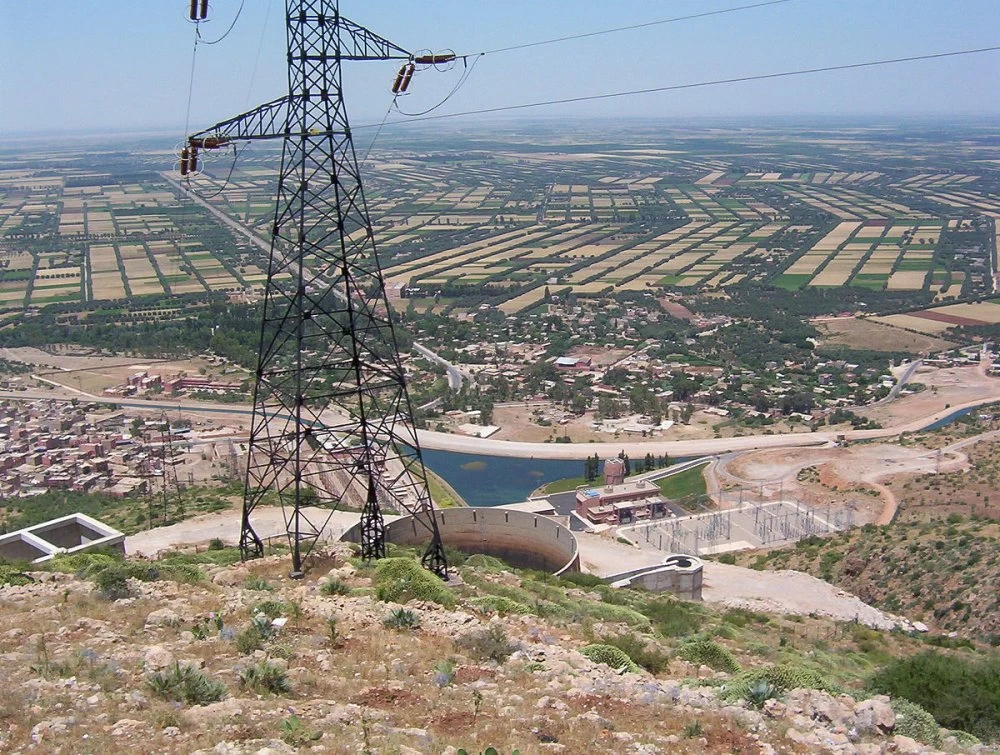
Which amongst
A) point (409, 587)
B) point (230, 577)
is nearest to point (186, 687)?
point (409, 587)

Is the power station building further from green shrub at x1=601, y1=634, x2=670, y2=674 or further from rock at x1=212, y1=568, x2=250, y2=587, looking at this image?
green shrub at x1=601, y1=634, x2=670, y2=674

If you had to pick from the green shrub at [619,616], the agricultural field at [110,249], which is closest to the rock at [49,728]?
the green shrub at [619,616]

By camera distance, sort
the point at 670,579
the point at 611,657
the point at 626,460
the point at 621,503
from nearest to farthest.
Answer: the point at 611,657 → the point at 670,579 → the point at 621,503 → the point at 626,460

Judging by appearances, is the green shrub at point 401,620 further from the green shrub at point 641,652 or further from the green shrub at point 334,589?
the green shrub at point 641,652

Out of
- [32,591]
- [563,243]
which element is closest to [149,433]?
[32,591]

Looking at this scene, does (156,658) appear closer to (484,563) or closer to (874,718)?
(874,718)

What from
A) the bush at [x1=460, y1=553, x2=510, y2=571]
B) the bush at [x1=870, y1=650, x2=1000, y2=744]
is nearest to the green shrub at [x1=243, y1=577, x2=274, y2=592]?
the bush at [x1=460, y1=553, x2=510, y2=571]

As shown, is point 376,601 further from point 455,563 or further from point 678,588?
point 678,588
